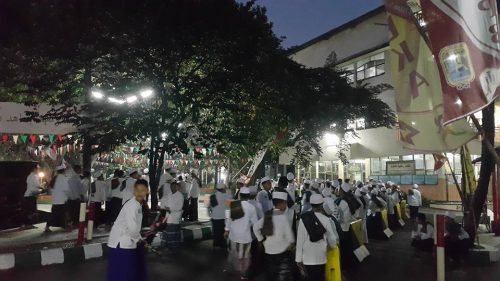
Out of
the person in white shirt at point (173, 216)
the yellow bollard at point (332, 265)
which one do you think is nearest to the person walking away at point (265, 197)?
the person in white shirt at point (173, 216)

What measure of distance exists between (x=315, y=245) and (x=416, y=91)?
9.45 feet

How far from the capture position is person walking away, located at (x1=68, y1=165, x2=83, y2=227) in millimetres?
12669

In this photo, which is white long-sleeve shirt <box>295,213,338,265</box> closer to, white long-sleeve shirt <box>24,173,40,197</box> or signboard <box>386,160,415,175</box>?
white long-sleeve shirt <box>24,173,40,197</box>

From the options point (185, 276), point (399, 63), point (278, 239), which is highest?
point (399, 63)

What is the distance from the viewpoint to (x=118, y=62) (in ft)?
39.8

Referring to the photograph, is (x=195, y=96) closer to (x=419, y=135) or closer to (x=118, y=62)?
(x=118, y=62)

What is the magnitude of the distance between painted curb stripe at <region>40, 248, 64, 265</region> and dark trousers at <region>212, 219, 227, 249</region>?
3584 millimetres

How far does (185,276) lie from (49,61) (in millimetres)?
8207

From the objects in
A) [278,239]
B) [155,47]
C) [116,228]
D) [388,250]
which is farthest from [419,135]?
[155,47]

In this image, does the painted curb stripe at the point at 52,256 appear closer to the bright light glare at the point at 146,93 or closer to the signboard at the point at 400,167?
the bright light glare at the point at 146,93

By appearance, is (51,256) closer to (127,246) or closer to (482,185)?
(127,246)

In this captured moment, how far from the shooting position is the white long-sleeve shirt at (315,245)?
6.01 meters

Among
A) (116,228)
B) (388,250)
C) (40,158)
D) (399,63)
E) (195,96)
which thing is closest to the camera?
(116,228)

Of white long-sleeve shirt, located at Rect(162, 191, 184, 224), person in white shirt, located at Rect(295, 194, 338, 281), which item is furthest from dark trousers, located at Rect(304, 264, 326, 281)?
white long-sleeve shirt, located at Rect(162, 191, 184, 224)
